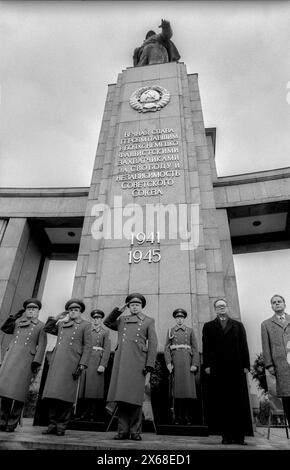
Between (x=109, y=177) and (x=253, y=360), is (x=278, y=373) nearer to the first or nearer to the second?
(x=109, y=177)

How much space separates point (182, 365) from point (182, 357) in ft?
0.46

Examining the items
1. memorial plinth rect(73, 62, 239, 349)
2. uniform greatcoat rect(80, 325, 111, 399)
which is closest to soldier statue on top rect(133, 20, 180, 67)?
memorial plinth rect(73, 62, 239, 349)

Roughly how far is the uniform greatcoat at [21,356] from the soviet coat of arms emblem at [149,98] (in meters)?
8.78

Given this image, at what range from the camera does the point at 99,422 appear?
5.13 metres

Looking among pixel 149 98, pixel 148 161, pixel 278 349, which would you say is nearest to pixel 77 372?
pixel 278 349

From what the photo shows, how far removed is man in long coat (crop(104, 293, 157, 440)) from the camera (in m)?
3.90

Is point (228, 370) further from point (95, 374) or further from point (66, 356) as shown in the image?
point (95, 374)

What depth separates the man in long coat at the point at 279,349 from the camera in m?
4.25

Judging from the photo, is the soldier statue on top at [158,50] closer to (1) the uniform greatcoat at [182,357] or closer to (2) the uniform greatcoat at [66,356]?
(1) the uniform greatcoat at [182,357]

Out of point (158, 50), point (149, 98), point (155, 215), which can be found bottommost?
point (155, 215)

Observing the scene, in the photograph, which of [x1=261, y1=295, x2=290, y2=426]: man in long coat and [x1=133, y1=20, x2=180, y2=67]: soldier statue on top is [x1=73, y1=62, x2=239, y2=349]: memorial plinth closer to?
[x1=133, y1=20, x2=180, y2=67]: soldier statue on top

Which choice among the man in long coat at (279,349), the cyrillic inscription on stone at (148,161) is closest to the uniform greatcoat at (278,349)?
the man in long coat at (279,349)

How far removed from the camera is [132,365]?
4.14 metres
